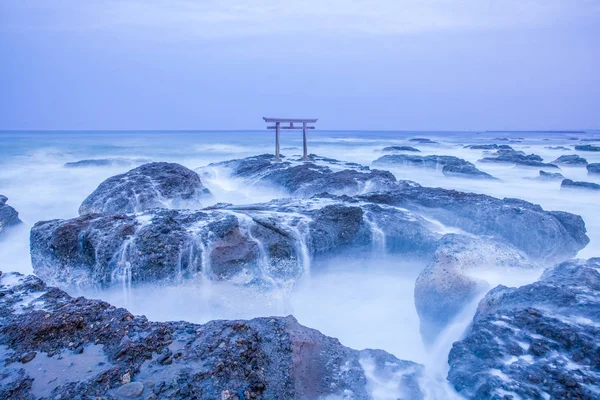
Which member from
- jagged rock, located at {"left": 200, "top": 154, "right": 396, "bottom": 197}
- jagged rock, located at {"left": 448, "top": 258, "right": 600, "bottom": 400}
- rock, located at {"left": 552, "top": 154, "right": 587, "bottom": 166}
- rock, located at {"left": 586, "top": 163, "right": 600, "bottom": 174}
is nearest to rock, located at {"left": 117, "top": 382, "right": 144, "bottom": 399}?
jagged rock, located at {"left": 448, "top": 258, "right": 600, "bottom": 400}

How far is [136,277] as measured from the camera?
4.93m

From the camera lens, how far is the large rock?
16.5ft

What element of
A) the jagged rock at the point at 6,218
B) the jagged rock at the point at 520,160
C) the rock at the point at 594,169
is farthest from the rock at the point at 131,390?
the jagged rock at the point at 520,160

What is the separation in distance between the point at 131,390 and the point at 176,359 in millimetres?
404

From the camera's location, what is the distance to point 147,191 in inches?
346

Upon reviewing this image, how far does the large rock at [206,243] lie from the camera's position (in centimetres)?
503

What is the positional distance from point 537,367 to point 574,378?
0.23m

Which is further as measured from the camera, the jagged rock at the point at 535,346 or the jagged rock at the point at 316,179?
the jagged rock at the point at 316,179

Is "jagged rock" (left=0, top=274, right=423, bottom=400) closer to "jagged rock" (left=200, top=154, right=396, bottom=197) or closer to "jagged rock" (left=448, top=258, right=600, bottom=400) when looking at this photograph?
"jagged rock" (left=448, top=258, right=600, bottom=400)

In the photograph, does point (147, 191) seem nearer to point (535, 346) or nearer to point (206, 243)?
point (206, 243)

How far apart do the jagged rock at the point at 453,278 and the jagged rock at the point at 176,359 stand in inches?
46.5

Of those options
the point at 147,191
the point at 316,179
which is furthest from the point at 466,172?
the point at 147,191

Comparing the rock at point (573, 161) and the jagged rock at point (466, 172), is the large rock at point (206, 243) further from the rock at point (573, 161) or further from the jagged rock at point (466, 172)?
the rock at point (573, 161)

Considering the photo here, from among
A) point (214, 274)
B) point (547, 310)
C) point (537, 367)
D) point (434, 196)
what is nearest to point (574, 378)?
point (537, 367)
